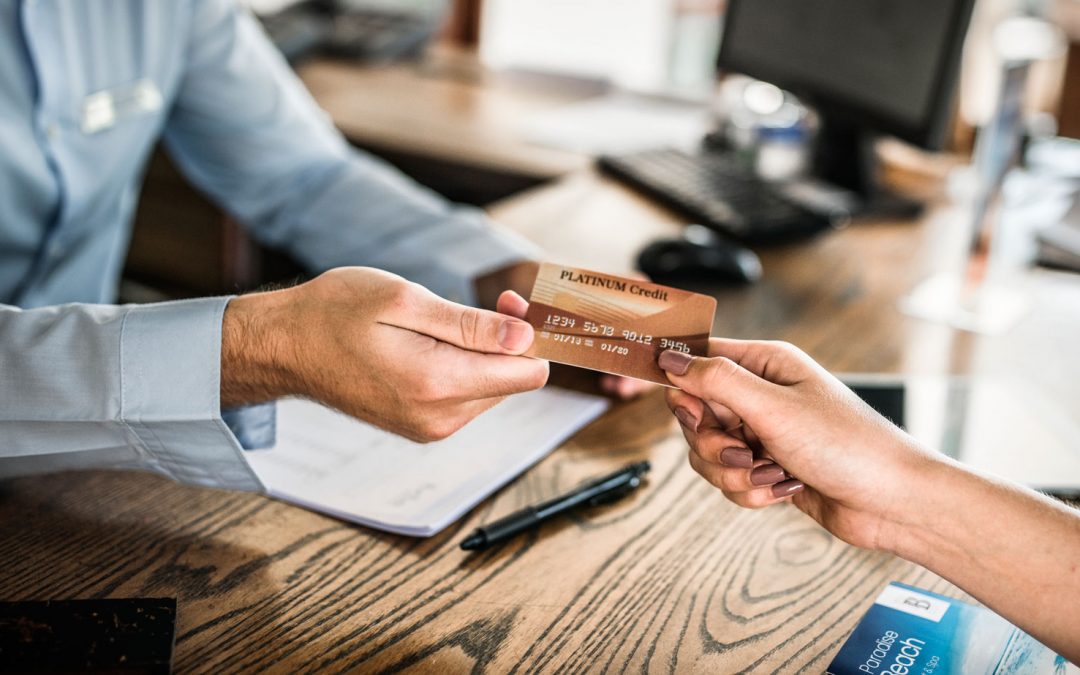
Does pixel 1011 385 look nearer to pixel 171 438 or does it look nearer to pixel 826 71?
pixel 826 71

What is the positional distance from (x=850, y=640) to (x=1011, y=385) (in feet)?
1.80

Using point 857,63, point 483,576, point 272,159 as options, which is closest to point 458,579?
point 483,576

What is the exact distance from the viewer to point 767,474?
78 centimetres

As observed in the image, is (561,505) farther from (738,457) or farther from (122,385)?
(122,385)

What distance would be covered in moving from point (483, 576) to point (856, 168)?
126 cm

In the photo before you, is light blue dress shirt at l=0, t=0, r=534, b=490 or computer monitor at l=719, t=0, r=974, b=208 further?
computer monitor at l=719, t=0, r=974, b=208

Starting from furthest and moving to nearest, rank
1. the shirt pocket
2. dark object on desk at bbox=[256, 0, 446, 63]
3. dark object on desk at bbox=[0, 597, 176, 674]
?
dark object on desk at bbox=[256, 0, 446, 63] < the shirt pocket < dark object on desk at bbox=[0, 597, 176, 674]

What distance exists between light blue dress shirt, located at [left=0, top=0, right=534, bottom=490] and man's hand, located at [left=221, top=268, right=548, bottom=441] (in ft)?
0.12

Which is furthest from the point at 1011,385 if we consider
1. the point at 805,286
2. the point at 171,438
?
the point at 171,438

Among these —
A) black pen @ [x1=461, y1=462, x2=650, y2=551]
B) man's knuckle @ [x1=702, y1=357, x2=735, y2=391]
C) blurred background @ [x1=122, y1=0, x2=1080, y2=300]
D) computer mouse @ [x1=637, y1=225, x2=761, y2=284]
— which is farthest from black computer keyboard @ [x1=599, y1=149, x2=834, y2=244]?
man's knuckle @ [x1=702, y1=357, x2=735, y2=391]

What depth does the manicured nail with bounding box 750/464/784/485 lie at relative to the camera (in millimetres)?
779

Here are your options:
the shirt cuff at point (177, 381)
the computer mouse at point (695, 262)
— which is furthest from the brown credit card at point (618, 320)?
the computer mouse at point (695, 262)

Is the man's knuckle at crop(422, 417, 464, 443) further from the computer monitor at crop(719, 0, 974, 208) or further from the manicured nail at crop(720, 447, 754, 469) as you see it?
the computer monitor at crop(719, 0, 974, 208)

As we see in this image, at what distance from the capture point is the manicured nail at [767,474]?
78 centimetres
